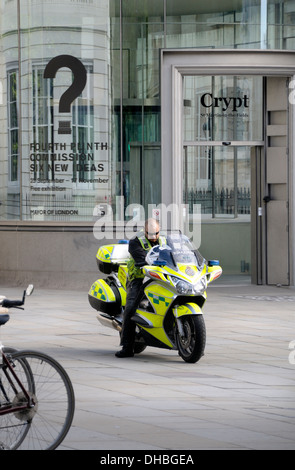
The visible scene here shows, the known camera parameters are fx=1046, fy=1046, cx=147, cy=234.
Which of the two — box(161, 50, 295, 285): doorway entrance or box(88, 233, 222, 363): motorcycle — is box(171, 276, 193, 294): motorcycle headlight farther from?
box(161, 50, 295, 285): doorway entrance

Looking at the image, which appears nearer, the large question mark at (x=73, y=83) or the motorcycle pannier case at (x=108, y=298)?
the motorcycle pannier case at (x=108, y=298)

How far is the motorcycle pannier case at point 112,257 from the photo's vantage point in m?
11.1

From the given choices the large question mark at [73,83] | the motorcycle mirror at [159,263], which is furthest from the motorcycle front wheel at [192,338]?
the large question mark at [73,83]

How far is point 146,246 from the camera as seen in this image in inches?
407

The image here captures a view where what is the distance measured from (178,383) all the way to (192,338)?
3.58 feet

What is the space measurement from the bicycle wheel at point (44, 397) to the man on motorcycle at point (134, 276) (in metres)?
4.36

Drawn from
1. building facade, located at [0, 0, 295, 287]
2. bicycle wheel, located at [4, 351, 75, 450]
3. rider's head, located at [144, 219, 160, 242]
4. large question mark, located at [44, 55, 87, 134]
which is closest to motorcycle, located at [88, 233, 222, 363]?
rider's head, located at [144, 219, 160, 242]

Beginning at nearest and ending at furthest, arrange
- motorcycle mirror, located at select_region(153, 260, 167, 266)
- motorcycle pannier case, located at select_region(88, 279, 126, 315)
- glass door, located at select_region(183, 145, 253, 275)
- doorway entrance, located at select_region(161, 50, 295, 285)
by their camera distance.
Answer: motorcycle mirror, located at select_region(153, 260, 167, 266) < motorcycle pannier case, located at select_region(88, 279, 126, 315) < doorway entrance, located at select_region(161, 50, 295, 285) < glass door, located at select_region(183, 145, 253, 275)

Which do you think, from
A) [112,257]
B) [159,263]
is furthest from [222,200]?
[159,263]

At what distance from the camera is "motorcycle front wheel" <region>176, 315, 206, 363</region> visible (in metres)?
9.52

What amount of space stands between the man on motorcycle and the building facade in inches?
293

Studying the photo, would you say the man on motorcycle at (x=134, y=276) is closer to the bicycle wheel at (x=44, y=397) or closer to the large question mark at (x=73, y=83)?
the bicycle wheel at (x=44, y=397)

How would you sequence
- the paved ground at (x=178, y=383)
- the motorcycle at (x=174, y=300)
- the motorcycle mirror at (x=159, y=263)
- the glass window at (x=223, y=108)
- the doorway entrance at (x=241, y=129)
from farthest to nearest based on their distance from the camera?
the glass window at (x=223, y=108) → the doorway entrance at (x=241, y=129) → the motorcycle mirror at (x=159, y=263) → the motorcycle at (x=174, y=300) → the paved ground at (x=178, y=383)

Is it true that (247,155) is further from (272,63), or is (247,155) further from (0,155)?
(0,155)
